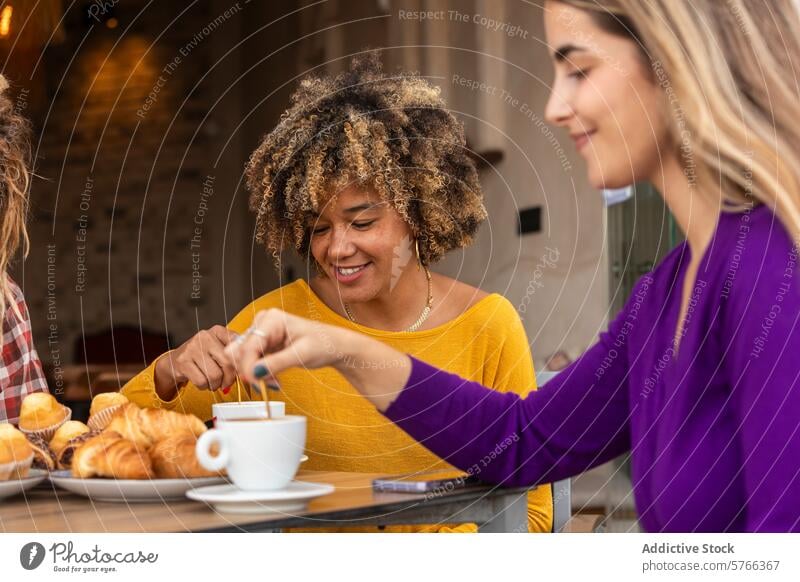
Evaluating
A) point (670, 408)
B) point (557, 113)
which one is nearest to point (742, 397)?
point (670, 408)

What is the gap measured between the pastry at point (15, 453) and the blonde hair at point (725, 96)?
69cm

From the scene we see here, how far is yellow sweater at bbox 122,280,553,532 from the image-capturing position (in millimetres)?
1277

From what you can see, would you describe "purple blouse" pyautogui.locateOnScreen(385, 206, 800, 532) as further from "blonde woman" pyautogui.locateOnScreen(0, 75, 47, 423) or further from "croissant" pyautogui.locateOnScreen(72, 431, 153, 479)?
"blonde woman" pyautogui.locateOnScreen(0, 75, 47, 423)

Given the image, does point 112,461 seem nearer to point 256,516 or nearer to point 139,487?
point 139,487

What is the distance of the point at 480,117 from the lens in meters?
1.23

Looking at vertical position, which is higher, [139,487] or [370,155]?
[370,155]

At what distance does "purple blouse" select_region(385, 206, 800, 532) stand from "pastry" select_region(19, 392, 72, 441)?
0.35m

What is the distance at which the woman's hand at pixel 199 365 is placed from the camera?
3.82 ft

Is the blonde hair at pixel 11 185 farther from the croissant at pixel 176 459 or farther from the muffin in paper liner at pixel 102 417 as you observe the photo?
the croissant at pixel 176 459

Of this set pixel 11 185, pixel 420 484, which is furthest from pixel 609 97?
pixel 11 185

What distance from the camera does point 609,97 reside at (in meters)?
1.05

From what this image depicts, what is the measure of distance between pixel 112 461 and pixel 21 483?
10cm

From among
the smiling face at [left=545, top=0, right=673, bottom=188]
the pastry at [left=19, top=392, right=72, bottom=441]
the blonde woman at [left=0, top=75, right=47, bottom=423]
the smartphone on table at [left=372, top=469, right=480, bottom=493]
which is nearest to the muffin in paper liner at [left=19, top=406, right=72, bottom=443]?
the pastry at [left=19, top=392, right=72, bottom=441]
